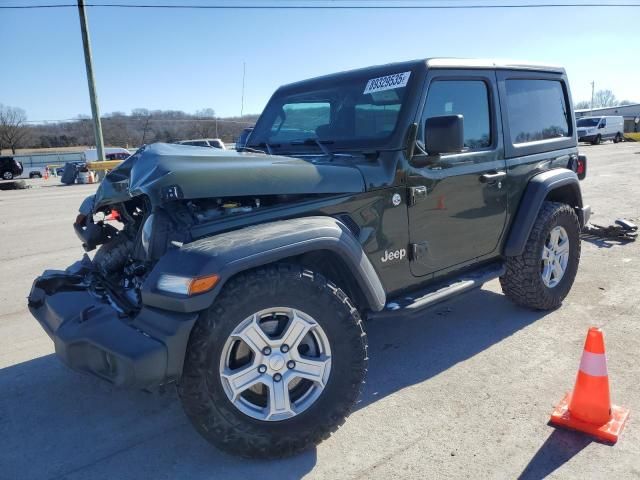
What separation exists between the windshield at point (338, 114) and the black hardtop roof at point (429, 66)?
0.18 feet

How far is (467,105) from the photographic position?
12.4 ft

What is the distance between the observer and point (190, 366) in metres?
2.36

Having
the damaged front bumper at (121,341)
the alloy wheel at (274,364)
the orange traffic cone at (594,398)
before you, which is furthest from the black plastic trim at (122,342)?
the orange traffic cone at (594,398)

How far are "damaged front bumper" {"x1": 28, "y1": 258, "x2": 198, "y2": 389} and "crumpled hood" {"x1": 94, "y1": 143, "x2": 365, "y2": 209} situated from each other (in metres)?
0.62

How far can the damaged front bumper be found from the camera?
2.28m

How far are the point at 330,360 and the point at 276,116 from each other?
7.88 feet

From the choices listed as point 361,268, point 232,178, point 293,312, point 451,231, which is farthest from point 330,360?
point 451,231

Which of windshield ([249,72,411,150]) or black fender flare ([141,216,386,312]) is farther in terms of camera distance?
windshield ([249,72,411,150])

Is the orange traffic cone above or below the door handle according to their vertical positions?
below

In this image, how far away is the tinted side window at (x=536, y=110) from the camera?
4.14 m

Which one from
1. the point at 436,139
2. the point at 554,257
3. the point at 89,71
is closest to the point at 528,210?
the point at 554,257

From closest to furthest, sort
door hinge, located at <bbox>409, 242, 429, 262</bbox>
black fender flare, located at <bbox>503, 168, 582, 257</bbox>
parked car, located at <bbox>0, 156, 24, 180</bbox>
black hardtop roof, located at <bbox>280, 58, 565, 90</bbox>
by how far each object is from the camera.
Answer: door hinge, located at <bbox>409, 242, 429, 262</bbox>
black hardtop roof, located at <bbox>280, 58, 565, 90</bbox>
black fender flare, located at <bbox>503, 168, 582, 257</bbox>
parked car, located at <bbox>0, 156, 24, 180</bbox>

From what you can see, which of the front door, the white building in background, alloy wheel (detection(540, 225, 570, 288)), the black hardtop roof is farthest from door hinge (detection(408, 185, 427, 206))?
the white building in background

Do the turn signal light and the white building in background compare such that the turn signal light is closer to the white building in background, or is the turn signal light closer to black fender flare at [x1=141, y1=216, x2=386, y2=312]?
black fender flare at [x1=141, y1=216, x2=386, y2=312]
